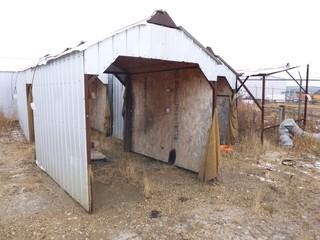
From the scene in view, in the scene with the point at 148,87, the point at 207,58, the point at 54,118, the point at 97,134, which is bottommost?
the point at 97,134

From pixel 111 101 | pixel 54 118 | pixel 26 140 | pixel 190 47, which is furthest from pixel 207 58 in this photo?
pixel 26 140

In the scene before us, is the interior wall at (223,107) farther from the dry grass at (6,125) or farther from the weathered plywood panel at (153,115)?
the dry grass at (6,125)

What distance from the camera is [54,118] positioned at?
485cm

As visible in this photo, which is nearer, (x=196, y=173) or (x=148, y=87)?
(x=196, y=173)

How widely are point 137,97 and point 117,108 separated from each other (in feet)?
→ 10.1

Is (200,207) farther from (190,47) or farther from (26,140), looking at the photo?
(26,140)

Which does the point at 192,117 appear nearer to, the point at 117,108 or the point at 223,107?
the point at 223,107

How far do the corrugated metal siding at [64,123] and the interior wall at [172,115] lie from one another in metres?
2.54

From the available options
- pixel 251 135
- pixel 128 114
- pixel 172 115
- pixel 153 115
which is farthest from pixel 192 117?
pixel 251 135

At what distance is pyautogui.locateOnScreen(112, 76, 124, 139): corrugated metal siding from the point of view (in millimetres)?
10016

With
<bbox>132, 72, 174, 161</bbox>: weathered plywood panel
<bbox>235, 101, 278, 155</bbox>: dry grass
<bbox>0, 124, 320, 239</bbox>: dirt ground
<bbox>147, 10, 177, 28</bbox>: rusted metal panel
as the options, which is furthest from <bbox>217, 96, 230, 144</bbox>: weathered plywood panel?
<bbox>147, 10, 177, 28</bbox>: rusted metal panel

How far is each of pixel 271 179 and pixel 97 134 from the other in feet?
24.0

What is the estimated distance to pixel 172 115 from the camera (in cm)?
636

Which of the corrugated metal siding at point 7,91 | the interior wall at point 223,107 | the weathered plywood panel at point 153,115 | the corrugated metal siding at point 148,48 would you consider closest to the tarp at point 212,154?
the corrugated metal siding at point 148,48
